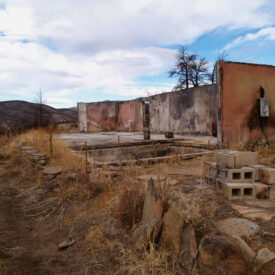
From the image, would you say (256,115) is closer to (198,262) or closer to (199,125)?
(199,125)

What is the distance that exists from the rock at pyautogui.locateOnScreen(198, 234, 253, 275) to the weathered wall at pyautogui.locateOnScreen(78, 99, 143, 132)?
14780 millimetres

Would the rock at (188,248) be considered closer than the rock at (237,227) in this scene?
Yes

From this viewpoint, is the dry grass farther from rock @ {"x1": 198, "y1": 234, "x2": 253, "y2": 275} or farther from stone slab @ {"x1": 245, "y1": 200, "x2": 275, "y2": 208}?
stone slab @ {"x1": 245, "y1": 200, "x2": 275, "y2": 208}

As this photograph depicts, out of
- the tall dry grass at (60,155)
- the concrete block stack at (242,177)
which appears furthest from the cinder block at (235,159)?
the tall dry grass at (60,155)

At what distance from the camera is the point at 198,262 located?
6.58 feet

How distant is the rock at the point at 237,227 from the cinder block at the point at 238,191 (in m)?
0.62

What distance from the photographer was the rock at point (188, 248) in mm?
2045

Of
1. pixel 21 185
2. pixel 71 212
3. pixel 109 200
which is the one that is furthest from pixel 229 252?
pixel 21 185

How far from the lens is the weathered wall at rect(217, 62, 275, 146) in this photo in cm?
701

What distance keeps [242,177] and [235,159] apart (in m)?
0.25

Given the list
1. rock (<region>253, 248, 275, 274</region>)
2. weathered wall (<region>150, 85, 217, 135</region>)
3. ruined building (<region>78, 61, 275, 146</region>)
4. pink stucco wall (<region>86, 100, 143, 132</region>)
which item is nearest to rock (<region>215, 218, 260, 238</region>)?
rock (<region>253, 248, 275, 274</region>)

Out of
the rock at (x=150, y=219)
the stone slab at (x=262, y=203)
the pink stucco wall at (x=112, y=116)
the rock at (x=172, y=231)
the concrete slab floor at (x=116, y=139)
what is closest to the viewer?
the rock at (x=172, y=231)

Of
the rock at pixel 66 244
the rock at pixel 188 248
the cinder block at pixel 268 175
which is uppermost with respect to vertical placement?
Result: the cinder block at pixel 268 175

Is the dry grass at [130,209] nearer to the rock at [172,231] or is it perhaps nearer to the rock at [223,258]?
the rock at [172,231]
